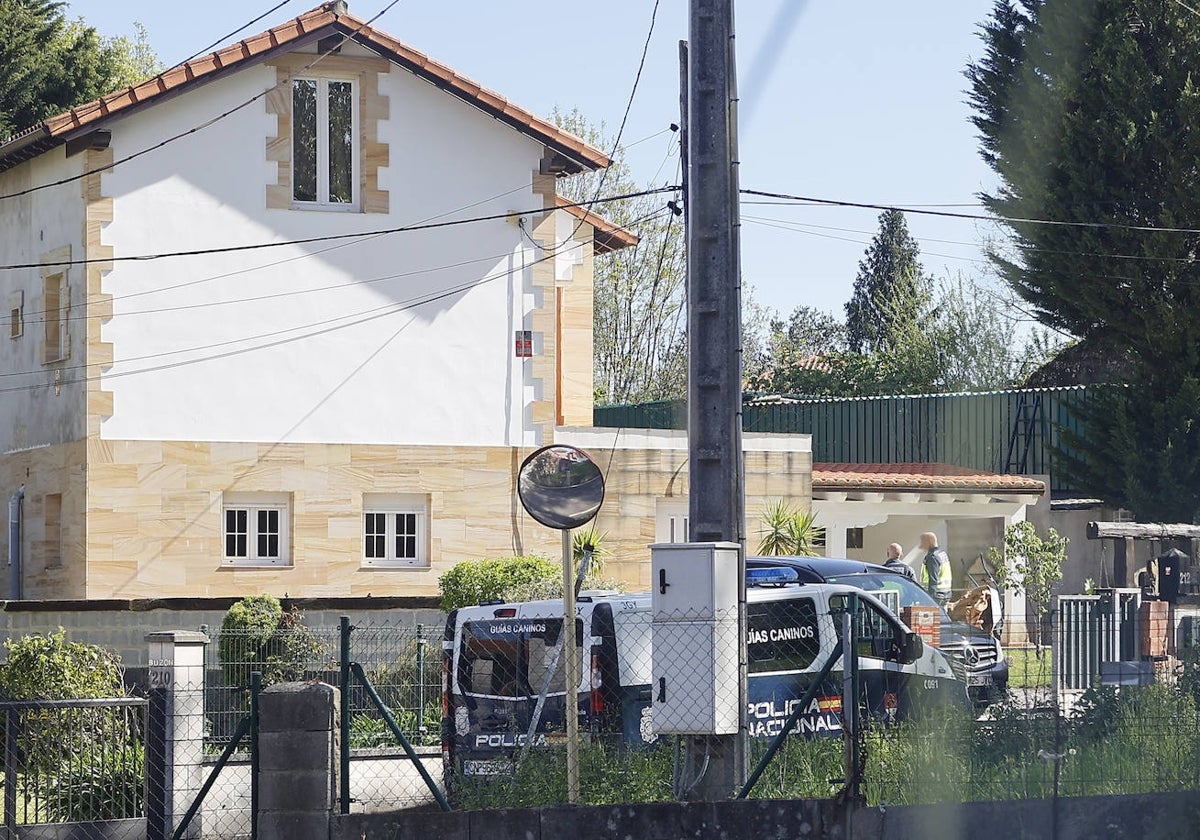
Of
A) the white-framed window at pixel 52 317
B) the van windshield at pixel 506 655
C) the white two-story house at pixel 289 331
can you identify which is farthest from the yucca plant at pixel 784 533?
the van windshield at pixel 506 655

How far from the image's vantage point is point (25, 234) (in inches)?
923

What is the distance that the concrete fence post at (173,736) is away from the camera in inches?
449

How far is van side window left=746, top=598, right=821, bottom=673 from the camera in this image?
1261 centimetres

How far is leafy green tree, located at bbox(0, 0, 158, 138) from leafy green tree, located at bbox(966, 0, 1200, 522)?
1777 cm

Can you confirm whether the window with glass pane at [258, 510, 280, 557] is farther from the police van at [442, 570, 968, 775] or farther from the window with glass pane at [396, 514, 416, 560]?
the police van at [442, 570, 968, 775]

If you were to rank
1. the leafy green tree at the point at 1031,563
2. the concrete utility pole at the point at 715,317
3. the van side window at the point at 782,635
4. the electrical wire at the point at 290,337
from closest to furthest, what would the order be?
1. the concrete utility pole at the point at 715,317
2. the van side window at the point at 782,635
3. the electrical wire at the point at 290,337
4. the leafy green tree at the point at 1031,563

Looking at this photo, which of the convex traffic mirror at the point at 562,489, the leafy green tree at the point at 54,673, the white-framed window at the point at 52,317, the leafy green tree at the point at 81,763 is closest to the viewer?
the convex traffic mirror at the point at 562,489

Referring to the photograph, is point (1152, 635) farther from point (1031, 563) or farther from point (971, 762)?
point (1031, 563)

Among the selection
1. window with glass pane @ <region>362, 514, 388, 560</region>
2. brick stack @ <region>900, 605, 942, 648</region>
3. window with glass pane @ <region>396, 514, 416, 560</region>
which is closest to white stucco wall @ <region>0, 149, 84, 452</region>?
window with glass pane @ <region>362, 514, 388, 560</region>

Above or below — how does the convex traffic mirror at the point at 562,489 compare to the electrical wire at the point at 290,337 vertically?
below

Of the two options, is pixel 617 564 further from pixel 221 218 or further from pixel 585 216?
pixel 221 218

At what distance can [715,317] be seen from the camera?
1045cm

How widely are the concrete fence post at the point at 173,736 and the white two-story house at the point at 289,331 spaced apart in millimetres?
9661

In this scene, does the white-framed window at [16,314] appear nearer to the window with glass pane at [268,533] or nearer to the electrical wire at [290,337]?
the electrical wire at [290,337]
